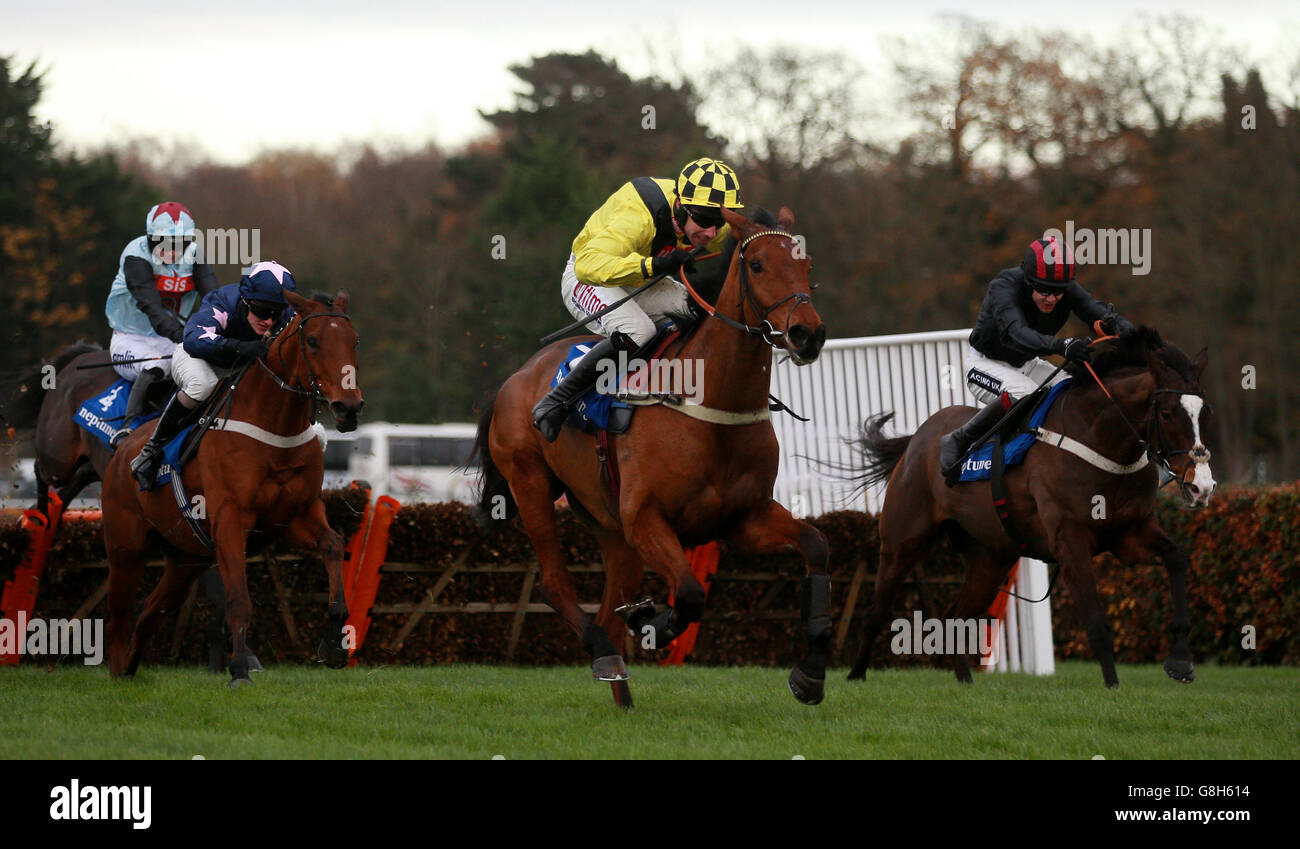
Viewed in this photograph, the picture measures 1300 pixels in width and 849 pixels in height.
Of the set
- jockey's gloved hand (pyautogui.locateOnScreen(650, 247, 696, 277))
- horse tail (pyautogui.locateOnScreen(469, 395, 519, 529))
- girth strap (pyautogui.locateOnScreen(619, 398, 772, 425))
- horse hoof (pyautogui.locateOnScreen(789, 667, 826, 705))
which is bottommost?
horse hoof (pyautogui.locateOnScreen(789, 667, 826, 705))

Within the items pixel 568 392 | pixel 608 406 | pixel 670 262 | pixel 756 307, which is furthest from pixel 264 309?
pixel 756 307

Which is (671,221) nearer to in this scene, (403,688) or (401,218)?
(403,688)

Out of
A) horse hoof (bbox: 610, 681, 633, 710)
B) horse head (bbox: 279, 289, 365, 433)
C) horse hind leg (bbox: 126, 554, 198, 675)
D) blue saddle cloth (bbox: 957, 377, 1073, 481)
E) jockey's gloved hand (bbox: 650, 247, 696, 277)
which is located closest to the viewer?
jockey's gloved hand (bbox: 650, 247, 696, 277)

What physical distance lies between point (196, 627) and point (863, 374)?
6.01m

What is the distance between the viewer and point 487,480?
9.16 meters

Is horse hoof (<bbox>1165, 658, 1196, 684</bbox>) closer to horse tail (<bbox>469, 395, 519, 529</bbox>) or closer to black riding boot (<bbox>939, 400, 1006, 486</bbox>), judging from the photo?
black riding boot (<bbox>939, 400, 1006, 486</bbox>)

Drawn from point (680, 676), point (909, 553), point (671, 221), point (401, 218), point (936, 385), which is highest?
point (401, 218)

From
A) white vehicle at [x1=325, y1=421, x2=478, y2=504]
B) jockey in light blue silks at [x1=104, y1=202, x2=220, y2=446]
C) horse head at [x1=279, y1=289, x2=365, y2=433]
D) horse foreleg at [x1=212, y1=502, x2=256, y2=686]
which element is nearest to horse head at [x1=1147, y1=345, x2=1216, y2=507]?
horse head at [x1=279, y1=289, x2=365, y2=433]

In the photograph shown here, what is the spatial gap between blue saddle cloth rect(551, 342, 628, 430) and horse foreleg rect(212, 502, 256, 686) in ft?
6.07

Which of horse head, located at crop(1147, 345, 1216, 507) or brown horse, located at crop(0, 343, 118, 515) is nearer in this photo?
horse head, located at crop(1147, 345, 1216, 507)

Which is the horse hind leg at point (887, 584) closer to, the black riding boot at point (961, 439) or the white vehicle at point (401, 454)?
the black riding boot at point (961, 439)

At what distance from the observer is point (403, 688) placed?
845cm

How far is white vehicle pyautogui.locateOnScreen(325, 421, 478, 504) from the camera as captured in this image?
28.0 meters

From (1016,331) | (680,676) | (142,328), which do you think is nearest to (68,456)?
(142,328)
